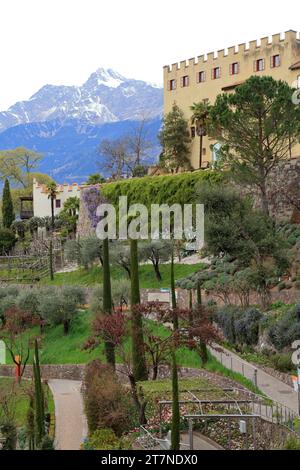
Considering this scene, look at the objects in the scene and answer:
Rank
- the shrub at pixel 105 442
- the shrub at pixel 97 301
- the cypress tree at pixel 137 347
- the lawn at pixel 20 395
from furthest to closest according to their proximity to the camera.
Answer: the shrub at pixel 97 301, the lawn at pixel 20 395, the cypress tree at pixel 137 347, the shrub at pixel 105 442

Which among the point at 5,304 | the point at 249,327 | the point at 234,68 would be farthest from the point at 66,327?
the point at 234,68

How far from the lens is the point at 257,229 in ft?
112

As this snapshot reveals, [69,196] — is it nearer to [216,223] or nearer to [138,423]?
[216,223]

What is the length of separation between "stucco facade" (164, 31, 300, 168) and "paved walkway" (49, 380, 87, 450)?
21.7 m

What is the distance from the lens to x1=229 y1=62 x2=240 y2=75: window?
5850 centimetres

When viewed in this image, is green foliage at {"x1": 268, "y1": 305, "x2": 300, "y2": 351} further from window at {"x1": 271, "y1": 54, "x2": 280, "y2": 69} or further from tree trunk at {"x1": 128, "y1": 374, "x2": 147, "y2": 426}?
window at {"x1": 271, "y1": 54, "x2": 280, "y2": 69}

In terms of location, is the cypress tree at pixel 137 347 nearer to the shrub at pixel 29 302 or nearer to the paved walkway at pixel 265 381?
the paved walkway at pixel 265 381

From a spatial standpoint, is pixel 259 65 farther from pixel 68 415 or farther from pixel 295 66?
pixel 68 415

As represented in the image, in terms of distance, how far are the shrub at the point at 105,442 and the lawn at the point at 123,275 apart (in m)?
23.1

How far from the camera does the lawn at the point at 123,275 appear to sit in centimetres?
4434

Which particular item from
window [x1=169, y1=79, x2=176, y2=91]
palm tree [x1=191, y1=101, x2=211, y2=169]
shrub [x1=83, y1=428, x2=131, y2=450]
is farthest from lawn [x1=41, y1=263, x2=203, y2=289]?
shrub [x1=83, y1=428, x2=131, y2=450]

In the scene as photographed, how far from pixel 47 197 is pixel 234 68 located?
78.0 feet

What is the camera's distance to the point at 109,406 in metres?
23.5

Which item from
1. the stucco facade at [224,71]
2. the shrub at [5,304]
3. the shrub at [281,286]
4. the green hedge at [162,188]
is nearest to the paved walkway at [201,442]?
the shrub at [281,286]
